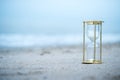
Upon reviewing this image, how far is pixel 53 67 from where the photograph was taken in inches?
175

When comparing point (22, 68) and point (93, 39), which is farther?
point (93, 39)

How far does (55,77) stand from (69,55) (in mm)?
2084

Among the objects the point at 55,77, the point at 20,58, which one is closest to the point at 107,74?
the point at 55,77

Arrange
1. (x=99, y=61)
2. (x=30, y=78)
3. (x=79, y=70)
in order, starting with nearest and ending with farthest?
(x=30, y=78) < (x=79, y=70) < (x=99, y=61)

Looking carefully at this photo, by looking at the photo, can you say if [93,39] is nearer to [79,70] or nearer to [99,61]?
[99,61]

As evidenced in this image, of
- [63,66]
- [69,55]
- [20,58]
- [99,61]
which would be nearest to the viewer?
[63,66]

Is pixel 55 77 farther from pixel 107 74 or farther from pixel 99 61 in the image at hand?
pixel 99 61

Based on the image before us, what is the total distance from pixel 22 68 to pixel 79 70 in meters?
0.66

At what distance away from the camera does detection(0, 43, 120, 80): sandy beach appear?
3.75 m

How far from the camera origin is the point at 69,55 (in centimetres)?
577

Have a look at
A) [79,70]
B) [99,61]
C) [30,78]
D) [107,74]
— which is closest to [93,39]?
[99,61]

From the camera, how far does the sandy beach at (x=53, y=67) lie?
375cm

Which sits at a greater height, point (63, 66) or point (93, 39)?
point (93, 39)

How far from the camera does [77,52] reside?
20.2 ft
